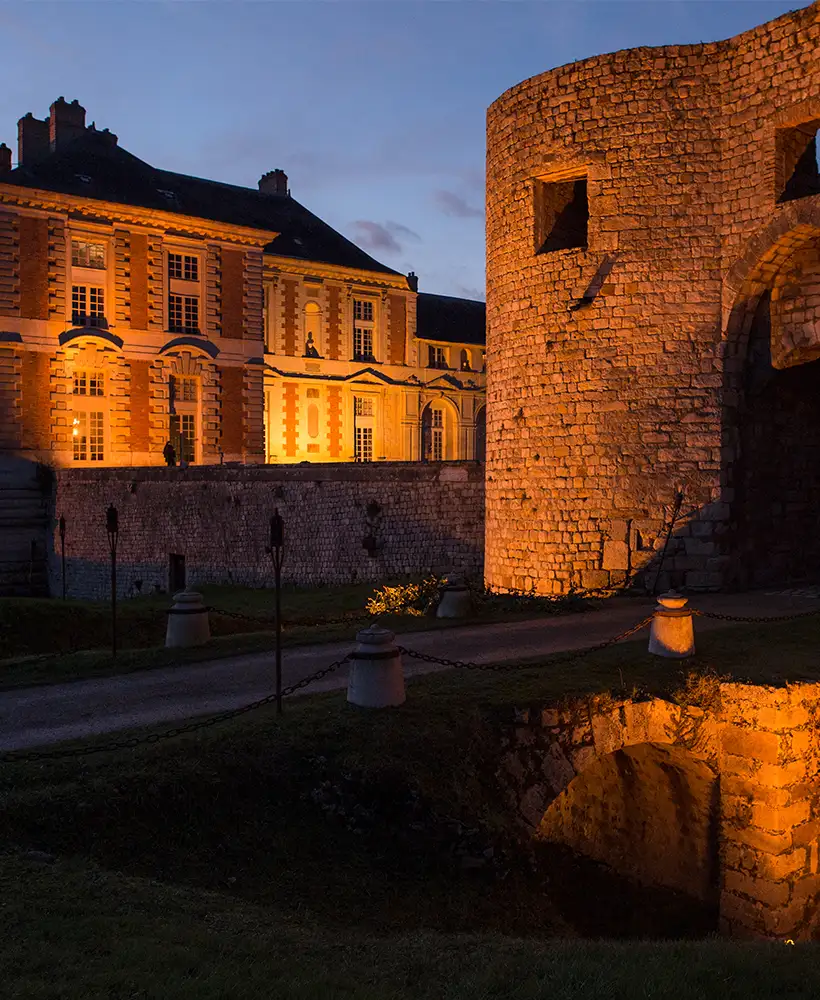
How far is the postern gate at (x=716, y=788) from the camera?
24.6ft

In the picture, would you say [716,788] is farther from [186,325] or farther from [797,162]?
A: [186,325]

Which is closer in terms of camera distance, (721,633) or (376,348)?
(721,633)

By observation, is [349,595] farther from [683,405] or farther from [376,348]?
[376,348]

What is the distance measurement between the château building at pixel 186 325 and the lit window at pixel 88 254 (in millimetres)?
46

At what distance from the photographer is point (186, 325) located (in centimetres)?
3378

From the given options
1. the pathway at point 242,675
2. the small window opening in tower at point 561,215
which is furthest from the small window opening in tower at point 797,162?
the pathway at point 242,675

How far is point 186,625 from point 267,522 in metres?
11.8

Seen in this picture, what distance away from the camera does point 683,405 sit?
13102mm

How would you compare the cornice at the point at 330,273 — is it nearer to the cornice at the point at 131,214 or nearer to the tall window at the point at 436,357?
the cornice at the point at 131,214

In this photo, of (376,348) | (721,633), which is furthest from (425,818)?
(376,348)

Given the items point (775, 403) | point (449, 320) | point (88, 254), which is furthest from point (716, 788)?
point (449, 320)

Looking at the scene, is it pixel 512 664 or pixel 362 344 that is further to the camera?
pixel 362 344

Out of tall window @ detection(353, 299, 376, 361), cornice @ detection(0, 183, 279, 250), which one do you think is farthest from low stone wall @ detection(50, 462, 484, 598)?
tall window @ detection(353, 299, 376, 361)

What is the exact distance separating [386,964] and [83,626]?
1300 cm
